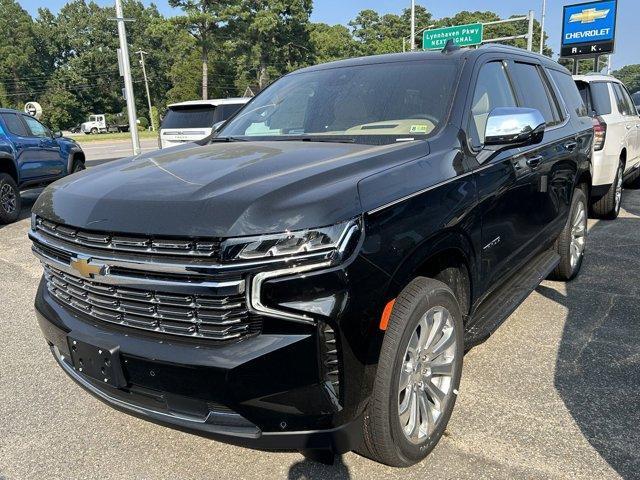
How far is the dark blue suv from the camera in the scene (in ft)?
29.1

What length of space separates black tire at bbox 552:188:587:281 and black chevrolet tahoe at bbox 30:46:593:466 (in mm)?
1641

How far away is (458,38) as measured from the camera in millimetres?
30391

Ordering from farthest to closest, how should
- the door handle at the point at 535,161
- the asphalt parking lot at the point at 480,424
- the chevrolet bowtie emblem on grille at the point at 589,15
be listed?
the chevrolet bowtie emblem on grille at the point at 589,15
the door handle at the point at 535,161
the asphalt parking lot at the point at 480,424

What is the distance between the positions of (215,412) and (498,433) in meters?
1.51

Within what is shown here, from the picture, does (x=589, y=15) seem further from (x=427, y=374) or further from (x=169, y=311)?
(x=169, y=311)

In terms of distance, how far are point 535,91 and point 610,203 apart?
3821 millimetres

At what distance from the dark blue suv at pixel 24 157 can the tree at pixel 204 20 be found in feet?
117

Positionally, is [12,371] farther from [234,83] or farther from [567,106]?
[234,83]

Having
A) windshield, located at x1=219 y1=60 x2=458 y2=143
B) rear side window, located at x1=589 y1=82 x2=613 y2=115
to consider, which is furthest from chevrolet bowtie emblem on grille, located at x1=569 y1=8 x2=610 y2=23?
windshield, located at x1=219 y1=60 x2=458 y2=143

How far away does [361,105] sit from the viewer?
128 inches

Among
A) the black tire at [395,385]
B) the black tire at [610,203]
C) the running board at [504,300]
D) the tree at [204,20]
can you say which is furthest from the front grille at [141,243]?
the tree at [204,20]

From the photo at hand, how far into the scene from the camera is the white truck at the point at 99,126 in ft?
224

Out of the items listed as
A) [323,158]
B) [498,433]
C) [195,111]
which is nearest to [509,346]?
[498,433]

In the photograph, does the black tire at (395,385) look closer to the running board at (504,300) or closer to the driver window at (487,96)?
the running board at (504,300)
